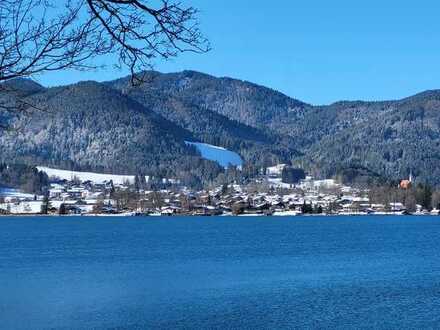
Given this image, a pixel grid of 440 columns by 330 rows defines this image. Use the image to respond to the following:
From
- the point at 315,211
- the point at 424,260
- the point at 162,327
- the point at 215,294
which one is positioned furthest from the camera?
the point at 315,211

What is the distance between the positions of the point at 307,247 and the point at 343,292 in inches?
1430

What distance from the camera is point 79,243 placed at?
3228 inches

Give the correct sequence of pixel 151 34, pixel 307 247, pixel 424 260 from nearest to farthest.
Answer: pixel 151 34
pixel 424 260
pixel 307 247

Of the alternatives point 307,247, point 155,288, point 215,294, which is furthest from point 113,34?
point 307,247

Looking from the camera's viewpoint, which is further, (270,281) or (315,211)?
(315,211)

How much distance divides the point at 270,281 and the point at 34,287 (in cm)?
1259

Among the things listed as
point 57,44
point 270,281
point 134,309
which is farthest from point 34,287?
point 57,44

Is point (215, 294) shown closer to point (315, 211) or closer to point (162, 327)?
point (162, 327)

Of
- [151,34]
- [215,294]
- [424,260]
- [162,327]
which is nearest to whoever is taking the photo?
[151,34]

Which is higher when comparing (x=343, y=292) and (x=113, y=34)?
(x=113, y=34)

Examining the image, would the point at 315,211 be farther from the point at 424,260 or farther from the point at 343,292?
the point at 343,292

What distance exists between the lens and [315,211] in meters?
193

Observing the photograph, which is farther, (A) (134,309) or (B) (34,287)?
(B) (34,287)

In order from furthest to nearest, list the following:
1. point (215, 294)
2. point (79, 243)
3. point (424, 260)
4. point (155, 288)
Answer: point (79, 243)
point (424, 260)
point (155, 288)
point (215, 294)
